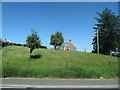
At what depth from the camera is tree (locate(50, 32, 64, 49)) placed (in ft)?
147

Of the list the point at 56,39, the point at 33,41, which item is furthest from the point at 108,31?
the point at 33,41

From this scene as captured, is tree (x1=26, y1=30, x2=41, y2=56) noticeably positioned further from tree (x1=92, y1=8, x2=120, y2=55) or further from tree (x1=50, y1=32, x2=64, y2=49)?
tree (x1=92, y1=8, x2=120, y2=55)

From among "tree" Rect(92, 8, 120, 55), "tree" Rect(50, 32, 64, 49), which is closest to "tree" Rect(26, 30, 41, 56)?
"tree" Rect(50, 32, 64, 49)

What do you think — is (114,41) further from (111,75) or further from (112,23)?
(111,75)

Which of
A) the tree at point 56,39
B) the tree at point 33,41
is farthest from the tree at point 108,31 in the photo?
the tree at point 33,41

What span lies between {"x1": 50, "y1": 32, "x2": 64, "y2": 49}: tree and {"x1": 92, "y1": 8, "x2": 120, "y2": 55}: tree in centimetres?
1391

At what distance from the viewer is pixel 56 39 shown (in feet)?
148

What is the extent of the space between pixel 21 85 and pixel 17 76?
8.08 feet

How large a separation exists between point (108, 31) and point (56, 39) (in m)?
17.6

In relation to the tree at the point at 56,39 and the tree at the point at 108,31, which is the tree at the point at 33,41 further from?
the tree at the point at 108,31

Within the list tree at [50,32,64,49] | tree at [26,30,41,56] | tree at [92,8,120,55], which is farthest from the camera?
tree at [92,8,120,55]

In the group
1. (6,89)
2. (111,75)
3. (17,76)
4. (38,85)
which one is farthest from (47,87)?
(111,75)

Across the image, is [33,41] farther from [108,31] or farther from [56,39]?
[108,31]

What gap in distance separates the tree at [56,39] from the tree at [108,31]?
13.9 m
